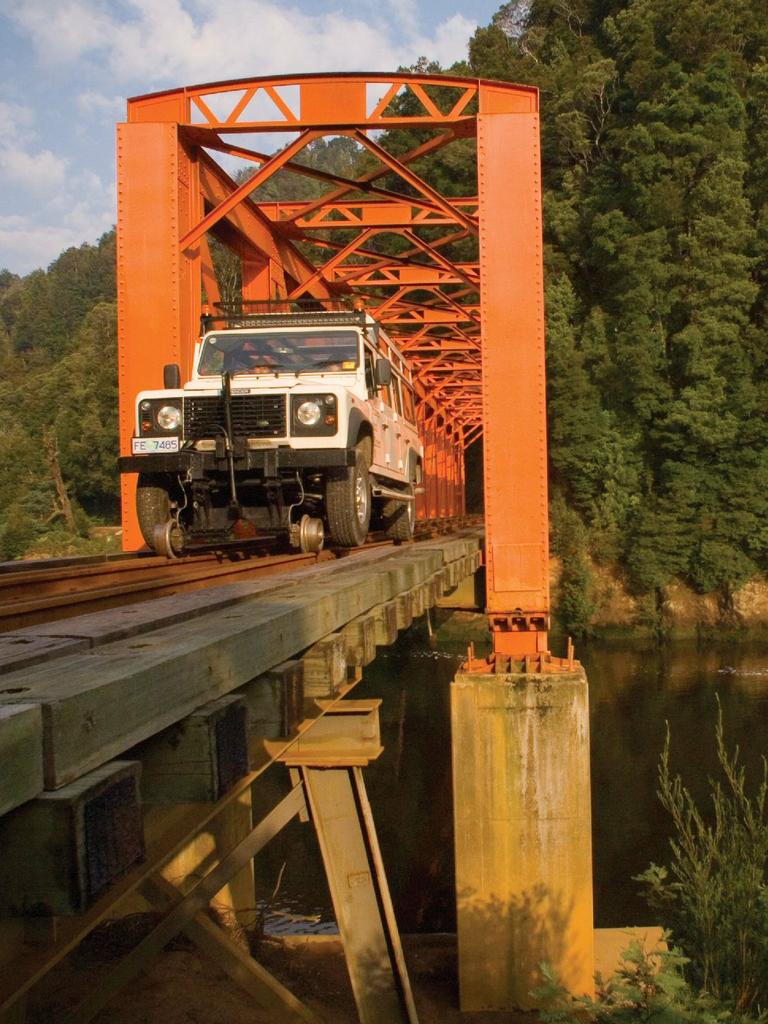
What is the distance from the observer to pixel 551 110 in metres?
43.3

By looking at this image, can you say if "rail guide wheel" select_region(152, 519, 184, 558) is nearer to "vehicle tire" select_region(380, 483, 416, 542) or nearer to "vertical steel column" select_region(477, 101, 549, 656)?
"vertical steel column" select_region(477, 101, 549, 656)

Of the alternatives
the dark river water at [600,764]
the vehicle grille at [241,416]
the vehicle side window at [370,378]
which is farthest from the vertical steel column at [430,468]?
the vehicle grille at [241,416]

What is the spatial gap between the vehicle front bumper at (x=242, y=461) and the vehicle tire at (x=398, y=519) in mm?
4952

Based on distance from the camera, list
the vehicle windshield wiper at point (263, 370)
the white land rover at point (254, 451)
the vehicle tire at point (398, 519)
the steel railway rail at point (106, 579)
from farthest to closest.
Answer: the vehicle tire at point (398, 519) → the vehicle windshield wiper at point (263, 370) → the white land rover at point (254, 451) → the steel railway rail at point (106, 579)

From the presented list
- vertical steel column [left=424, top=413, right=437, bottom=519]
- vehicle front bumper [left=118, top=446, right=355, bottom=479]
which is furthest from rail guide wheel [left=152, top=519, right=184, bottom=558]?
vertical steel column [left=424, top=413, right=437, bottom=519]

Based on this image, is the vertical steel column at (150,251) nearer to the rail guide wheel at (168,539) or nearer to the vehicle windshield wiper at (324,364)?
the vehicle windshield wiper at (324,364)

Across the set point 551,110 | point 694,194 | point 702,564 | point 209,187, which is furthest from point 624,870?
point 551,110

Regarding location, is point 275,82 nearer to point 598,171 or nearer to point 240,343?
point 240,343

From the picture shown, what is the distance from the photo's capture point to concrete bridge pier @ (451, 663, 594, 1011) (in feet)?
29.1

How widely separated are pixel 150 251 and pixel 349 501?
140 inches

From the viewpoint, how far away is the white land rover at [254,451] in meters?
8.56

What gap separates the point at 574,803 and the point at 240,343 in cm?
550

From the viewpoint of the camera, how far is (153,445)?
863 cm

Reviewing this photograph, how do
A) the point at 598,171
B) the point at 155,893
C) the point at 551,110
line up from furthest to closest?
the point at 551,110 → the point at 598,171 → the point at 155,893
